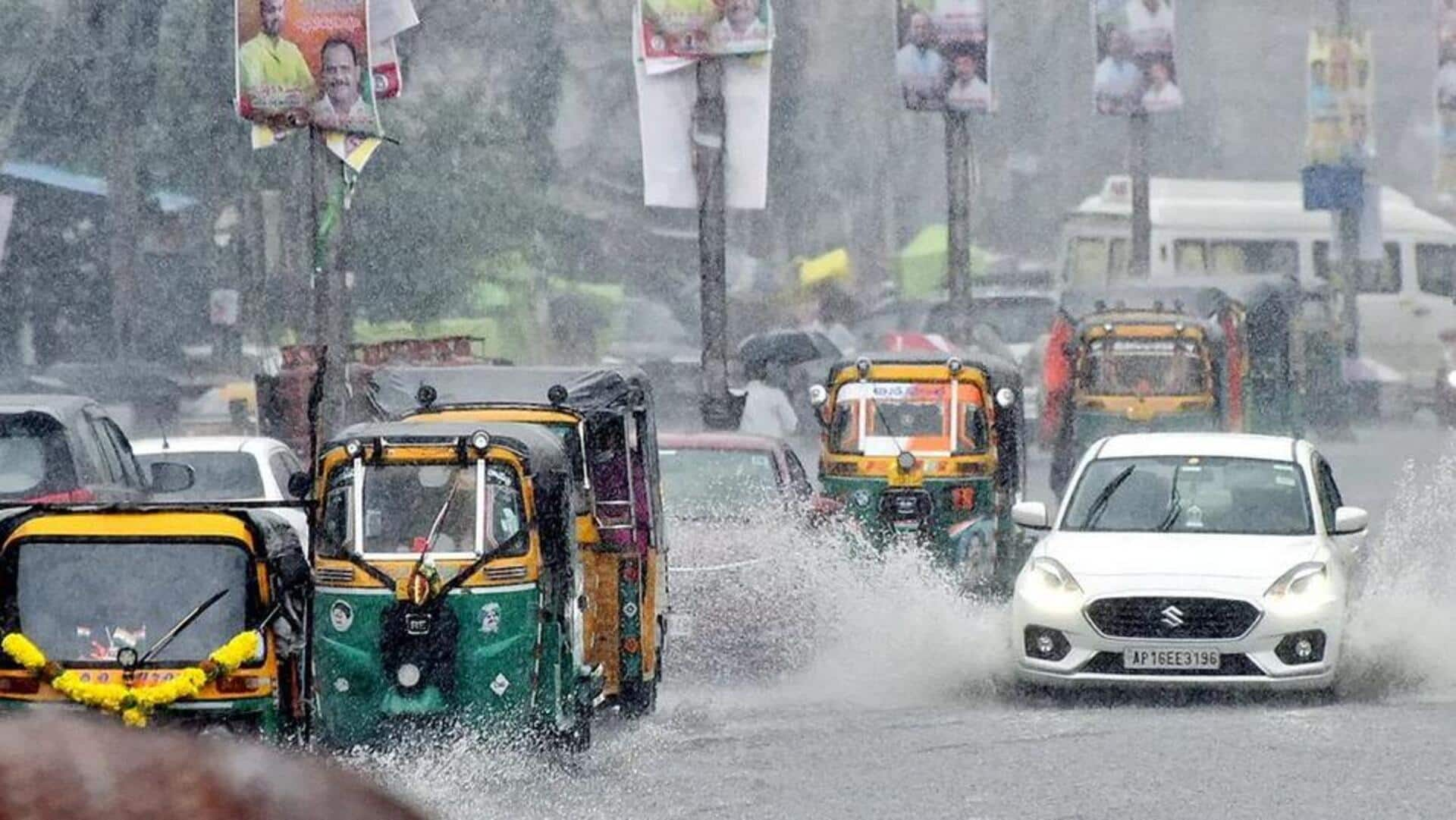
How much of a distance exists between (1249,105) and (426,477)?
64749 millimetres

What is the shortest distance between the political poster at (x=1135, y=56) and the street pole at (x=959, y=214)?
17.3 feet

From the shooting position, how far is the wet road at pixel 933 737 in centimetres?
1025

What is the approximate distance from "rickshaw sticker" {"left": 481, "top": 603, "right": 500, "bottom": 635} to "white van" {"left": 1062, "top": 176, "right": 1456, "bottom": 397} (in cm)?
3870

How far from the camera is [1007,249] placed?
71.0 m

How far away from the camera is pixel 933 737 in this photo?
1255 cm

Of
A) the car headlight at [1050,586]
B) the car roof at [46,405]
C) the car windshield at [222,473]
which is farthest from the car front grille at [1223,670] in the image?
the car windshield at [222,473]

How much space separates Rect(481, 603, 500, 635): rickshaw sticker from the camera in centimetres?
1123

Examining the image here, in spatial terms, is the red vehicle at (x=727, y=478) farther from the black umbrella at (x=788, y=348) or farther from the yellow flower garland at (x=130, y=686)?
the black umbrella at (x=788, y=348)

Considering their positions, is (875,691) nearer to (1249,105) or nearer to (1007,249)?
(1007,249)

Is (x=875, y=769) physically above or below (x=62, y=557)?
below

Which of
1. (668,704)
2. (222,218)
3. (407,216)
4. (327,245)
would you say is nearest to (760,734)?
(668,704)

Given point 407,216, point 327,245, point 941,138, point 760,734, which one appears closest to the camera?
point 760,734

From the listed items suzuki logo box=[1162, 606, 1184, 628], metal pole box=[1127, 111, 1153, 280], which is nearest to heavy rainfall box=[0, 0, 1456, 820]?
suzuki logo box=[1162, 606, 1184, 628]

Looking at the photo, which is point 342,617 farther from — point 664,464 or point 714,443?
point 714,443
